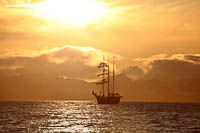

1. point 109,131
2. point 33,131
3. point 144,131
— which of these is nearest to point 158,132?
point 144,131

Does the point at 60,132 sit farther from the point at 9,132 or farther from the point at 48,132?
the point at 9,132

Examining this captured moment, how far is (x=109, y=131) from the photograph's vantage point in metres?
69.2

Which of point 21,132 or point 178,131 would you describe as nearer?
point 21,132

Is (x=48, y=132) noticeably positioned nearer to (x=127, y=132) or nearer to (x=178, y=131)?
(x=127, y=132)

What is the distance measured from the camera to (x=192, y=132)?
69.2 m

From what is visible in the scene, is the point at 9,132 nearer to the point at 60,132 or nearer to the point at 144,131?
the point at 60,132

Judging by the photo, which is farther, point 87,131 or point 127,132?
point 87,131

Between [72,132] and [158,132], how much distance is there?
500 inches

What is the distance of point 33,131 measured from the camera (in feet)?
226

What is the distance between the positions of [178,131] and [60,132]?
18.3 metres

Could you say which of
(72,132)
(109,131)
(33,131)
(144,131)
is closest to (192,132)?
(144,131)

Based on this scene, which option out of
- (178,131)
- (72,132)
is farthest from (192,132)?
(72,132)

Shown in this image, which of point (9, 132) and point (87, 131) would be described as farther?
point (87, 131)

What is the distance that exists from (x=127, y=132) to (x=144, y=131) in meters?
3.98
